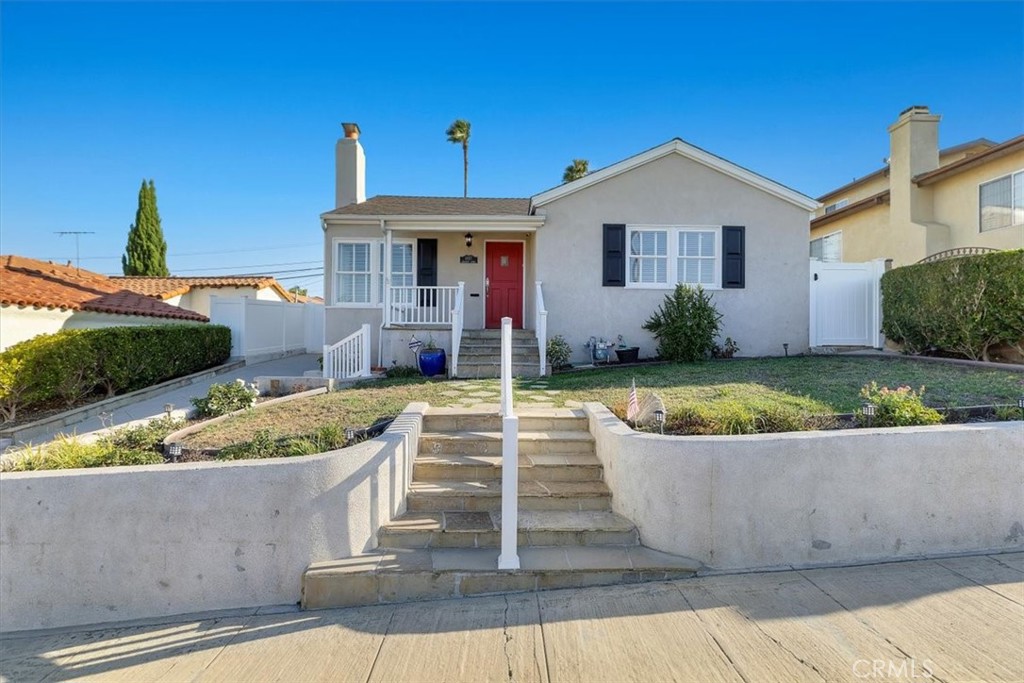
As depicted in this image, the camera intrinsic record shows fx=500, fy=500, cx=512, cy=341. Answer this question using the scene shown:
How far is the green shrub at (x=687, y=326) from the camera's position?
34.0 feet

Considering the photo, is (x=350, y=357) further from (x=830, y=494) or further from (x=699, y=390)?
(x=830, y=494)

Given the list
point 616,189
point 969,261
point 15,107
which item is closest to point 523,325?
point 616,189

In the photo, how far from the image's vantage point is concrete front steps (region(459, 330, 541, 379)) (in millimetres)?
9906

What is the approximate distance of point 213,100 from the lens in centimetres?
1333

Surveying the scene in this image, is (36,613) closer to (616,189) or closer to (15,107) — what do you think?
(616,189)

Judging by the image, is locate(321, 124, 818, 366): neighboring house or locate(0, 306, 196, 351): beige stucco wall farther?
locate(321, 124, 818, 366): neighboring house

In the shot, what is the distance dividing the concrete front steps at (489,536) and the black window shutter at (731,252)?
24.8ft

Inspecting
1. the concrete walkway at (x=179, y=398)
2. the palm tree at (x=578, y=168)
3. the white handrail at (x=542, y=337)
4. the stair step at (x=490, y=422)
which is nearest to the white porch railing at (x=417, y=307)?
the white handrail at (x=542, y=337)

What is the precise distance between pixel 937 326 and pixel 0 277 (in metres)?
20.3

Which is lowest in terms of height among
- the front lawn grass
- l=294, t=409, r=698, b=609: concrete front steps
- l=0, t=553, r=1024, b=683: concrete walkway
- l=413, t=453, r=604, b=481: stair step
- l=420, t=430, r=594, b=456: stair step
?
l=0, t=553, r=1024, b=683: concrete walkway

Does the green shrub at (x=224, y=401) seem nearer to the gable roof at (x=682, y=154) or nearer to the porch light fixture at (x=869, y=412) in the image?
the gable roof at (x=682, y=154)

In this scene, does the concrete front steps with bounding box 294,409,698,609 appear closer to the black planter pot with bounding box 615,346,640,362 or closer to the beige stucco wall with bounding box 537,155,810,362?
the black planter pot with bounding box 615,346,640,362

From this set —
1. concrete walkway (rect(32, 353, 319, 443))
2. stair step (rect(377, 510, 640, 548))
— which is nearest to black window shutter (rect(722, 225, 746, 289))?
stair step (rect(377, 510, 640, 548))

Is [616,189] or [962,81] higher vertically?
[962,81]
